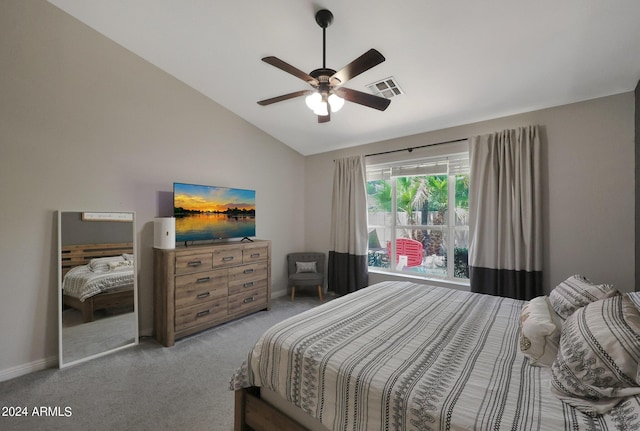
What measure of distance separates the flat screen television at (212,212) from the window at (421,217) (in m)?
1.89

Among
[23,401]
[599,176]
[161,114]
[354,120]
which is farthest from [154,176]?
[599,176]

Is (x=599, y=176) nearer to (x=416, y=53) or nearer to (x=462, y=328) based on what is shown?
(x=416, y=53)

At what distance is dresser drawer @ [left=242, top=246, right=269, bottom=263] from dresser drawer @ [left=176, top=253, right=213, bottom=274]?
0.47m

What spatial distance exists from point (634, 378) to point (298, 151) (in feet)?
14.4

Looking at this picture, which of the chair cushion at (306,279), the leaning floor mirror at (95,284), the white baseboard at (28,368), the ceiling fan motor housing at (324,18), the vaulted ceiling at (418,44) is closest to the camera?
the vaulted ceiling at (418,44)

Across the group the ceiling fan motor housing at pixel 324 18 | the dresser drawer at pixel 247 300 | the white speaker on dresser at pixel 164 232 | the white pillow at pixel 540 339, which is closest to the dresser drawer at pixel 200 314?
the dresser drawer at pixel 247 300

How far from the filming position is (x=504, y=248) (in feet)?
9.59

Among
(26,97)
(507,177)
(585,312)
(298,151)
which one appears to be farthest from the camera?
(298,151)

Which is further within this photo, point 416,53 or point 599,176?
point 599,176

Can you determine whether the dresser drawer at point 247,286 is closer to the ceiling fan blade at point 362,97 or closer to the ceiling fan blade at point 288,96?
the ceiling fan blade at point 288,96

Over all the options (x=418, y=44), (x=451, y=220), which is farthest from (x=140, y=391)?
(x=451, y=220)

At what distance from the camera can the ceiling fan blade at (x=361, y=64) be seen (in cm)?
160

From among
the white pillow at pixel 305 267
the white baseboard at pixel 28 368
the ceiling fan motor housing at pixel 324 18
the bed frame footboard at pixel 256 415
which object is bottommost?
the white baseboard at pixel 28 368

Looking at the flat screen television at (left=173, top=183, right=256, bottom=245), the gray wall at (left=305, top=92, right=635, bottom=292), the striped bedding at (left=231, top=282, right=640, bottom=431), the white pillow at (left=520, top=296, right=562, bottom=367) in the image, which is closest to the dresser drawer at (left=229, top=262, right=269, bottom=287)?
the flat screen television at (left=173, top=183, right=256, bottom=245)
